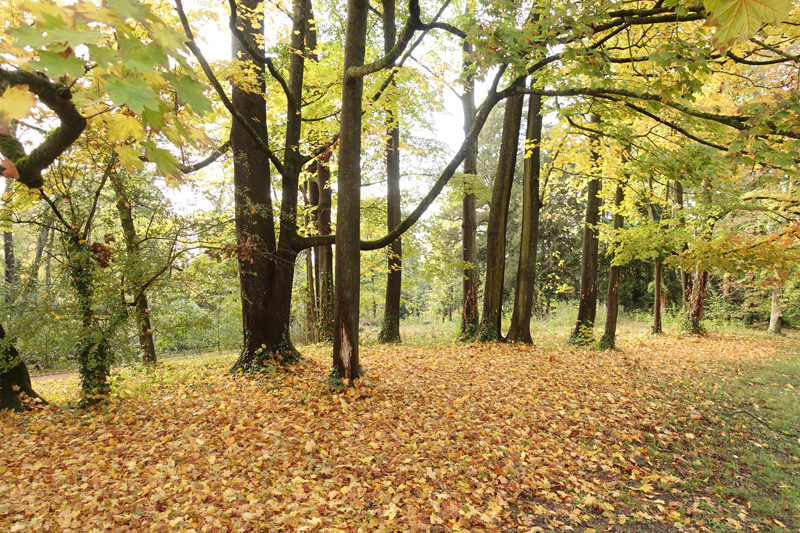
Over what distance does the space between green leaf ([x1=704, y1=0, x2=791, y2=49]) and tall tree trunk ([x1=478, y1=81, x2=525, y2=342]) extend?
912 cm

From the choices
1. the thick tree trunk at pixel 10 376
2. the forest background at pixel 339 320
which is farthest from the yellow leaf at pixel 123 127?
the thick tree trunk at pixel 10 376

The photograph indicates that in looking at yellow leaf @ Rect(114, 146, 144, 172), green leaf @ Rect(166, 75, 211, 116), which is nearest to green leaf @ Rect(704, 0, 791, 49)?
green leaf @ Rect(166, 75, 211, 116)

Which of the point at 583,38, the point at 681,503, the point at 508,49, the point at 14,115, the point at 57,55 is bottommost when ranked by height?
the point at 681,503

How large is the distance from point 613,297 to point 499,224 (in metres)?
3.99

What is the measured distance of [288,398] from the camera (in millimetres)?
5574

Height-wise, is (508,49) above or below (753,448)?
above

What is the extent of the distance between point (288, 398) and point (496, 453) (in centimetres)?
300

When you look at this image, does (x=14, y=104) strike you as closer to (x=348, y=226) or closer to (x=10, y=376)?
(x=348, y=226)

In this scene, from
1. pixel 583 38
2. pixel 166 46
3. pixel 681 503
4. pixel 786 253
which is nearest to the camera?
pixel 166 46

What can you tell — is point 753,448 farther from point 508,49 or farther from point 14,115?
point 14,115

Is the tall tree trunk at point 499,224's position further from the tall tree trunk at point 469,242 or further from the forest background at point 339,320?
the tall tree trunk at point 469,242

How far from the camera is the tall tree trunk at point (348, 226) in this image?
19.1 ft

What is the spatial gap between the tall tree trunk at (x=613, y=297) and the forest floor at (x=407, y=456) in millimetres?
3383

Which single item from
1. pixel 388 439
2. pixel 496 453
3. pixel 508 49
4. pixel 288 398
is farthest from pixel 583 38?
pixel 288 398
